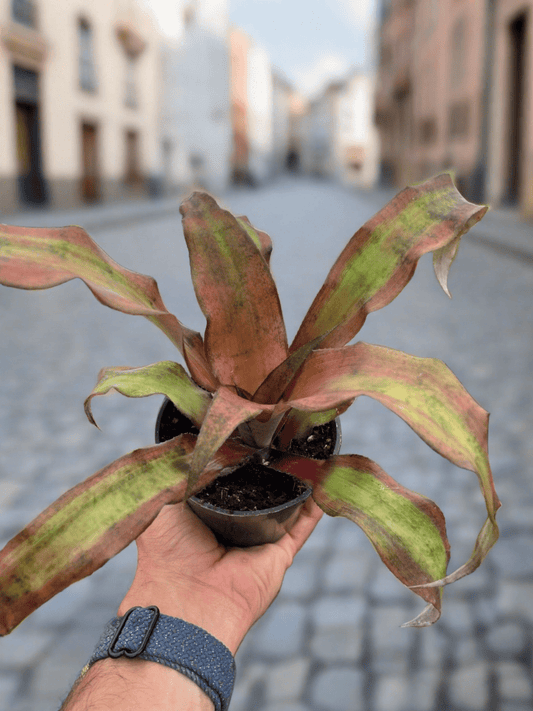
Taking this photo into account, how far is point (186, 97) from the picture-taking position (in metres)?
27.1

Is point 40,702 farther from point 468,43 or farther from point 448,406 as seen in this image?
point 468,43

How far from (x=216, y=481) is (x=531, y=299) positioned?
230 inches

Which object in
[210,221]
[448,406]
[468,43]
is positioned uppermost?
[468,43]

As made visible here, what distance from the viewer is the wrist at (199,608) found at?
1026 mm

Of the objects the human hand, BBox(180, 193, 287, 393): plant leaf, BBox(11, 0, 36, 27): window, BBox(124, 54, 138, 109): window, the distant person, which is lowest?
the distant person

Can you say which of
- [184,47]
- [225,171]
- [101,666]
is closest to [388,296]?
[101,666]

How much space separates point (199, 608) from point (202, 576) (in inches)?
2.0

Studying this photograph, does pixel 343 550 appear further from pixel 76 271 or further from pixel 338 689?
pixel 76 271

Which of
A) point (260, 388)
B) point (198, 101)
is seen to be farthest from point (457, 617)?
point (198, 101)

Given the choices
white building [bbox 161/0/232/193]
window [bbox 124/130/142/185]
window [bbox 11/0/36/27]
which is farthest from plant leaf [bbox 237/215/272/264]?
white building [bbox 161/0/232/193]

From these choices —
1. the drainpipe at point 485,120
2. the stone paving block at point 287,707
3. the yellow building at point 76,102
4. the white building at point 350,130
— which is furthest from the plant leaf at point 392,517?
the white building at point 350,130

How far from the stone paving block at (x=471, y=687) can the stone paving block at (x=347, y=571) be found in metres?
0.44

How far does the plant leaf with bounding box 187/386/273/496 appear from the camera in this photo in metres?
0.68

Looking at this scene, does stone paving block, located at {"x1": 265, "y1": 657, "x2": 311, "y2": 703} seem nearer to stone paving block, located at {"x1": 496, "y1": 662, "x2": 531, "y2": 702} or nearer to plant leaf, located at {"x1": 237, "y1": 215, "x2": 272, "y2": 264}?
stone paving block, located at {"x1": 496, "y1": 662, "x2": 531, "y2": 702}
